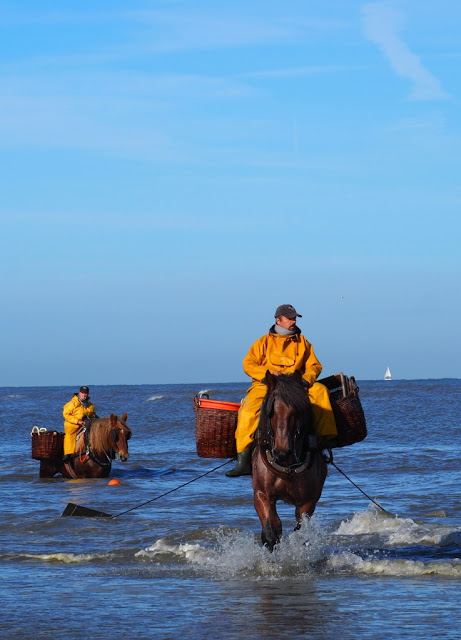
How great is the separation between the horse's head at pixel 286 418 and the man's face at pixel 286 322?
0.60m

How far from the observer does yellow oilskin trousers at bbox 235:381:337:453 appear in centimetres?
923

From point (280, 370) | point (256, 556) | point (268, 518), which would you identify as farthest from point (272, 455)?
point (256, 556)

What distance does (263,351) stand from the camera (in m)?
9.42

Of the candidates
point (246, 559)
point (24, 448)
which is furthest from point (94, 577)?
point (24, 448)

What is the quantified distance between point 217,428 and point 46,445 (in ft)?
33.1

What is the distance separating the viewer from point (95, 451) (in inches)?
734

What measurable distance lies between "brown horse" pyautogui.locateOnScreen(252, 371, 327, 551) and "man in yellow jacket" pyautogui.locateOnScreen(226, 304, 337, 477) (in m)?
0.19

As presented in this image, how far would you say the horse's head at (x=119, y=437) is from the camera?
17.8 m

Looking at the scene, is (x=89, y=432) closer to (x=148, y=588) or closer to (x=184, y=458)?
(x=184, y=458)

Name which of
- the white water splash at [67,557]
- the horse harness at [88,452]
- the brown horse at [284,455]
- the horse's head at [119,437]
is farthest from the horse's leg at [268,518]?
the horse harness at [88,452]

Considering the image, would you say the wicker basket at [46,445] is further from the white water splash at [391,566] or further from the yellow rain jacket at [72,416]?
the white water splash at [391,566]

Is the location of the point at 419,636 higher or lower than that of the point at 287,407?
lower

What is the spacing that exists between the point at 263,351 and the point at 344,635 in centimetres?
330

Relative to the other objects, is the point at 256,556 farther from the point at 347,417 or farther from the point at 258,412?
the point at 347,417
